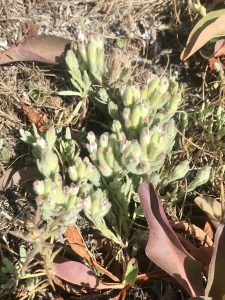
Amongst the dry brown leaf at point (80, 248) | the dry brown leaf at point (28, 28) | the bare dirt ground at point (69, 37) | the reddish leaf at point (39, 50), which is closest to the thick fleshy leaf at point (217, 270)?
the dry brown leaf at point (80, 248)

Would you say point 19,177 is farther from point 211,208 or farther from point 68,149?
point 211,208

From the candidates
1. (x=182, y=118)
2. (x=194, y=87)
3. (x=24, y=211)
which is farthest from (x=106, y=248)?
(x=194, y=87)

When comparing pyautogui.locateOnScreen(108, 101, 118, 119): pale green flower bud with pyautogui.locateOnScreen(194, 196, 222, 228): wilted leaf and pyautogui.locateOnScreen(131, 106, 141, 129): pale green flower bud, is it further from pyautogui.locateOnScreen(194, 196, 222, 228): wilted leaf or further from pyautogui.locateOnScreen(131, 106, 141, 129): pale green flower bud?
pyautogui.locateOnScreen(194, 196, 222, 228): wilted leaf

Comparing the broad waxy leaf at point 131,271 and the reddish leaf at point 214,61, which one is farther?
the reddish leaf at point 214,61

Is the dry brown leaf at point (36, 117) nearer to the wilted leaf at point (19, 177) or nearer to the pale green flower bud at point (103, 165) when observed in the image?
the wilted leaf at point (19, 177)

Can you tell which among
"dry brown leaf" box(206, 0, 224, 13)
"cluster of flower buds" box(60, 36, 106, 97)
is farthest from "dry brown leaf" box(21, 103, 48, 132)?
"dry brown leaf" box(206, 0, 224, 13)

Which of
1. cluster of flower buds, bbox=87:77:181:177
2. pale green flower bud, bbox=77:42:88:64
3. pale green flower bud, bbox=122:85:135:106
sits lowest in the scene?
cluster of flower buds, bbox=87:77:181:177

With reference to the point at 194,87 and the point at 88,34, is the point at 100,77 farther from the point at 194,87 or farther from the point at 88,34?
the point at 194,87
